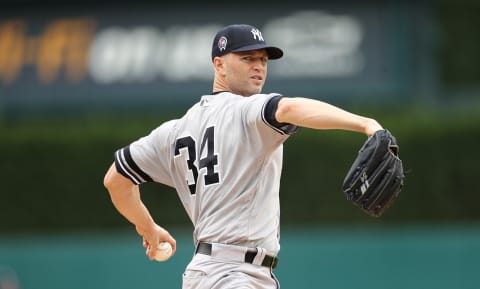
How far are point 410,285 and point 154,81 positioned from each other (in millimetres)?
5418

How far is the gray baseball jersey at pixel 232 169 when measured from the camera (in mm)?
5191

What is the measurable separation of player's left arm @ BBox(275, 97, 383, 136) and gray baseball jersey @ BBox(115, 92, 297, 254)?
9.4 inches

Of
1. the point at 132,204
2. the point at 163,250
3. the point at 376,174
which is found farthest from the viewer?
the point at 163,250

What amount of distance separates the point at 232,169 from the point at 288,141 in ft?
26.0

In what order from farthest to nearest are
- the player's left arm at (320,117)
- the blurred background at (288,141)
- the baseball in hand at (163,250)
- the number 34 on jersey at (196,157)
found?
1. the blurred background at (288,141)
2. the baseball in hand at (163,250)
3. the number 34 on jersey at (196,157)
4. the player's left arm at (320,117)

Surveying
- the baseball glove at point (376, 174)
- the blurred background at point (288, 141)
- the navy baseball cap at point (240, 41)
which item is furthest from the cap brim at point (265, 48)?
the blurred background at point (288, 141)

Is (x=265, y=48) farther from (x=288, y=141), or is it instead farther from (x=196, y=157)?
(x=288, y=141)

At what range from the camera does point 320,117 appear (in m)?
4.66

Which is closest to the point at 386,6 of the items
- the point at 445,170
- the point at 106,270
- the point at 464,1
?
the point at 464,1

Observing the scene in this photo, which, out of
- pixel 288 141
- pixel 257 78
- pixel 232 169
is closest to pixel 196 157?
pixel 232 169

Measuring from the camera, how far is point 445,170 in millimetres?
13086

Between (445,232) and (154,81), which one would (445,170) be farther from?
(154,81)

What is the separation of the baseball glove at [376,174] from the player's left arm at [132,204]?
5.27 ft

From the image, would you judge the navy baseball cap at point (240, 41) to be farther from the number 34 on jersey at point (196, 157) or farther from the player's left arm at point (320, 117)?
the player's left arm at point (320, 117)
